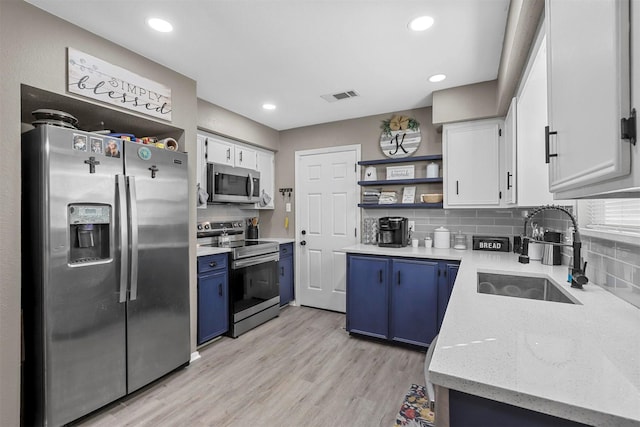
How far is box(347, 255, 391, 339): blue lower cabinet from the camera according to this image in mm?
2992

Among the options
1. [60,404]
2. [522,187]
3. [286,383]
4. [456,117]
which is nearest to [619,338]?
[522,187]

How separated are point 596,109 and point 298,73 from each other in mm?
2283

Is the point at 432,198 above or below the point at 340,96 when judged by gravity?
below

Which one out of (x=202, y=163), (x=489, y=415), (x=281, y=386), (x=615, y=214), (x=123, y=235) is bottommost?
(x=281, y=386)

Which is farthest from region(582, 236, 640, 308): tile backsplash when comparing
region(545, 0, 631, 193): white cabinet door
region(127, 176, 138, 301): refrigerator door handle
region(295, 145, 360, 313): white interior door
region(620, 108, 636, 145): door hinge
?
region(127, 176, 138, 301): refrigerator door handle

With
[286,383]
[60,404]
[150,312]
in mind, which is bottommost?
[286,383]

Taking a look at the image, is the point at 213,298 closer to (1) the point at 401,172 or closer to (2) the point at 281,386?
(2) the point at 281,386

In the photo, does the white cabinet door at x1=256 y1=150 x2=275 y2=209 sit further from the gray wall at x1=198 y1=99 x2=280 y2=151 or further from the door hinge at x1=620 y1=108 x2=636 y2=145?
the door hinge at x1=620 y1=108 x2=636 y2=145

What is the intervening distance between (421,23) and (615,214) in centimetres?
153

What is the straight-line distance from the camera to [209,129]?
10.8ft

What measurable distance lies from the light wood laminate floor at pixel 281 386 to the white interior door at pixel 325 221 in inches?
35.7

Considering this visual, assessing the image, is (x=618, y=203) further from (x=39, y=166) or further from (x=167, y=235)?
(x=39, y=166)

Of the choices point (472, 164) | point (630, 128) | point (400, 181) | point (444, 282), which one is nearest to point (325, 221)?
point (400, 181)

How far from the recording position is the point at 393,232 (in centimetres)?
333
